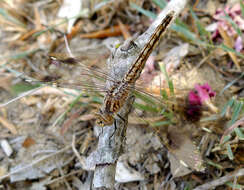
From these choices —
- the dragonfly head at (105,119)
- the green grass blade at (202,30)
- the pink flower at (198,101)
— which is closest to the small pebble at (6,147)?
the dragonfly head at (105,119)

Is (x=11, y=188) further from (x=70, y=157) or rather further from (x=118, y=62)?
(x=118, y=62)

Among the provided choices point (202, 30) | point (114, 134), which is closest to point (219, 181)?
point (114, 134)

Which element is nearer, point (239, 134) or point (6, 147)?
point (239, 134)

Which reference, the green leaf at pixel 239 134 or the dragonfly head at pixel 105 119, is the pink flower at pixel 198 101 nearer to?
the green leaf at pixel 239 134

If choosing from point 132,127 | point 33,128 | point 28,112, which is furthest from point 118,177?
point 28,112

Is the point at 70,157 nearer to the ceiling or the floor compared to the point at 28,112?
nearer to the floor

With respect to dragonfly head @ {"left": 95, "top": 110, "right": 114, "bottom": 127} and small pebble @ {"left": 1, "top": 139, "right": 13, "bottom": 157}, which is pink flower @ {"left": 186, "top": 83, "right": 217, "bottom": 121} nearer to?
dragonfly head @ {"left": 95, "top": 110, "right": 114, "bottom": 127}

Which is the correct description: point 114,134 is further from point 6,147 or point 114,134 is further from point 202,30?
point 202,30

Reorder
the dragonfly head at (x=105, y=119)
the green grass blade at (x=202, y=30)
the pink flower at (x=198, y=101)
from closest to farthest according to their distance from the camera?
the dragonfly head at (x=105, y=119) → the pink flower at (x=198, y=101) → the green grass blade at (x=202, y=30)
